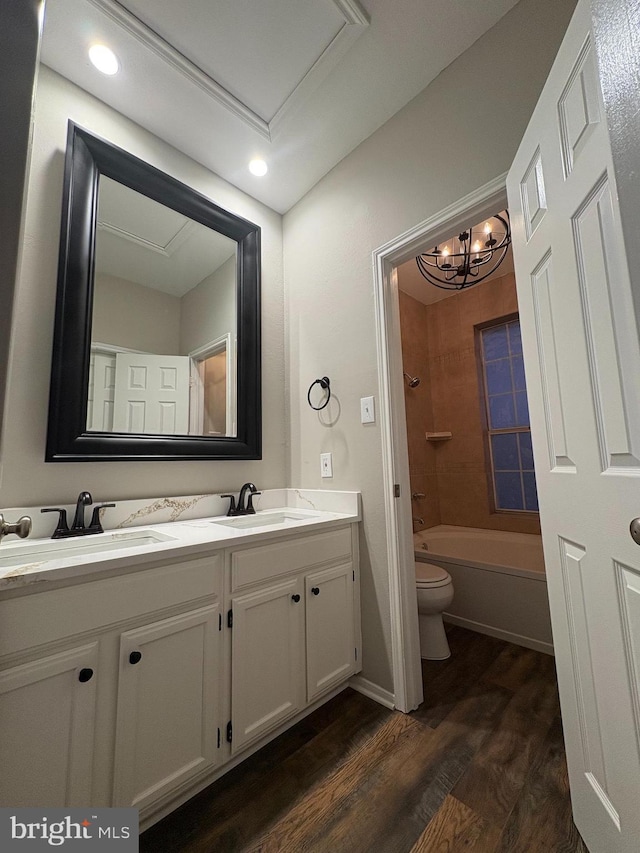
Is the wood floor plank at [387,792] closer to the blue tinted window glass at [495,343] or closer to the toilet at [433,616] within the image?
the toilet at [433,616]

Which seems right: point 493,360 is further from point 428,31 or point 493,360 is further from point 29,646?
point 29,646

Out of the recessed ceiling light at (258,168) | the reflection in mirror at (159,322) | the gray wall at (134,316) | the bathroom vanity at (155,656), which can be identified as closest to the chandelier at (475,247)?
the recessed ceiling light at (258,168)

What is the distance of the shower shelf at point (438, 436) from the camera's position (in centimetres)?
352

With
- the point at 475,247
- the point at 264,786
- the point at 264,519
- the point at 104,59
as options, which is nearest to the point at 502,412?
the point at 475,247

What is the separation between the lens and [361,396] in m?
1.79

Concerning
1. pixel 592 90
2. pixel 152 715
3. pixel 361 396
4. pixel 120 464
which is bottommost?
pixel 152 715

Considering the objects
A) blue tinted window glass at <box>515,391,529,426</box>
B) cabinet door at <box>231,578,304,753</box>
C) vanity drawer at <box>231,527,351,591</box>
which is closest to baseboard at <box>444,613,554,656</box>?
vanity drawer at <box>231,527,351,591</box>

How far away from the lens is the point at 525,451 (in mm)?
3164

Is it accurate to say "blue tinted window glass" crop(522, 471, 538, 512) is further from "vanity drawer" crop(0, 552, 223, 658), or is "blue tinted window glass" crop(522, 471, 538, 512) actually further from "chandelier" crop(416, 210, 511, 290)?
"vanity drawer" crop(0, 552, 223, 658)

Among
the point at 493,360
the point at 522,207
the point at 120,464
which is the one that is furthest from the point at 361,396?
the point at 493,360

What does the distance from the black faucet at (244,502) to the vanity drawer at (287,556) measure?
469 millimetres

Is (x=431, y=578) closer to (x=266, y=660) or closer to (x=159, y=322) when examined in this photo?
(x=266, y=660)

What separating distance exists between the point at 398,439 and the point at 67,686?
1400mm

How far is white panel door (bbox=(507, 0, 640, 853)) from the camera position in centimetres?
72
